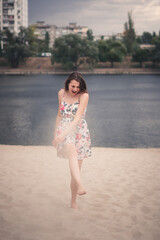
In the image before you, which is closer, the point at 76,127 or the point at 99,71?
the point at 76,127

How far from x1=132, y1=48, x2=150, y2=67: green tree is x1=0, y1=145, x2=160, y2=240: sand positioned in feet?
255

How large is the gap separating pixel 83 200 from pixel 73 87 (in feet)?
7.51

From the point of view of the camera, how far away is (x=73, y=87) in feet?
13.4

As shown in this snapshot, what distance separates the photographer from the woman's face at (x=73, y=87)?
13.4 feet

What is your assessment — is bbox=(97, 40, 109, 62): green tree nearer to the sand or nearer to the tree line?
the tree line

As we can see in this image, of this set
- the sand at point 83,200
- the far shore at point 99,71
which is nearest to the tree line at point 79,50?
the far shore at point 99,71

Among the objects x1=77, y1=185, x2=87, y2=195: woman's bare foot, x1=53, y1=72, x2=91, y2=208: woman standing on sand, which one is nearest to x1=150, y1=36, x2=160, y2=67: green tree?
x1=53, y1=72, x2=91, y2=208: woman standing on sand

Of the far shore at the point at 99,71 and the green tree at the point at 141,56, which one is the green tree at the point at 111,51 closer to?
the far shore at the point at 99,71

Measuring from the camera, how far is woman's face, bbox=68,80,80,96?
4074 millimetres

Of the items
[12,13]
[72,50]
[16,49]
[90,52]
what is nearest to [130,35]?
[90,52]

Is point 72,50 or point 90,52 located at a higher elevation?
point 72,50

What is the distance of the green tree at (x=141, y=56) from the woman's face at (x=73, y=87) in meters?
82.2

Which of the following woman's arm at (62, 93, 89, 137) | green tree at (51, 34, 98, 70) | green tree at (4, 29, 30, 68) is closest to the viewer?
woman's arm at (62, 93, 89, 137)

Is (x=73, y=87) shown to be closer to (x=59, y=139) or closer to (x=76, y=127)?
(x=76, y=127)
